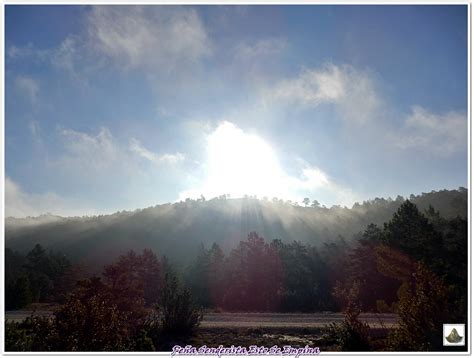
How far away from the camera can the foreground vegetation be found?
702 cm

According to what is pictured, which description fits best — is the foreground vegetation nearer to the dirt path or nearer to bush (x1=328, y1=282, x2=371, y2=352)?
bush (x1=328, y1=282, x2=371, y2=352)

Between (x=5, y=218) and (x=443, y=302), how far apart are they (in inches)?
408

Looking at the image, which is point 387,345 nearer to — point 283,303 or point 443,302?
point 443,302

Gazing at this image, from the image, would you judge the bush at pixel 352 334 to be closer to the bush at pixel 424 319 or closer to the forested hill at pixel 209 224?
the bush at pixel 424 319

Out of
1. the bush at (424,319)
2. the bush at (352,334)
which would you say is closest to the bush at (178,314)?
the bush at (352,334)

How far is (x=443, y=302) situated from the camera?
7.11m

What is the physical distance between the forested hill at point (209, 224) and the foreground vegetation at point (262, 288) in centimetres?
60

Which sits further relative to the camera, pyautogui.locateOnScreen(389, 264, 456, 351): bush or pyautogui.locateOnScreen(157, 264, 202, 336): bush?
pyautogui.locateOnScreen(157, 264, 202, 336): bush

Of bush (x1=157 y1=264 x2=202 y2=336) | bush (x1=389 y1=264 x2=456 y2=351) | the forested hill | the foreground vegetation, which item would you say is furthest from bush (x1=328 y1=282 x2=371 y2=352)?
the forested hill

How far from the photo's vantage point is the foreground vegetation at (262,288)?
276 inches

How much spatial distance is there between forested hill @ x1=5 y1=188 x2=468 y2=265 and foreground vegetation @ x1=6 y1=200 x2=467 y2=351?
23.4 inches

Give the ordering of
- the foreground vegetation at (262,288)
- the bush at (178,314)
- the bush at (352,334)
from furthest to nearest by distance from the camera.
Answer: the bush at (178,314) → the bush at (352,334) → the foreground vegetation at (262,288)

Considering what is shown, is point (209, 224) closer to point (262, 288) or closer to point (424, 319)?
point (262, 288)

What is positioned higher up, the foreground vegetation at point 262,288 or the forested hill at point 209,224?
the forested hill at point 209,224
